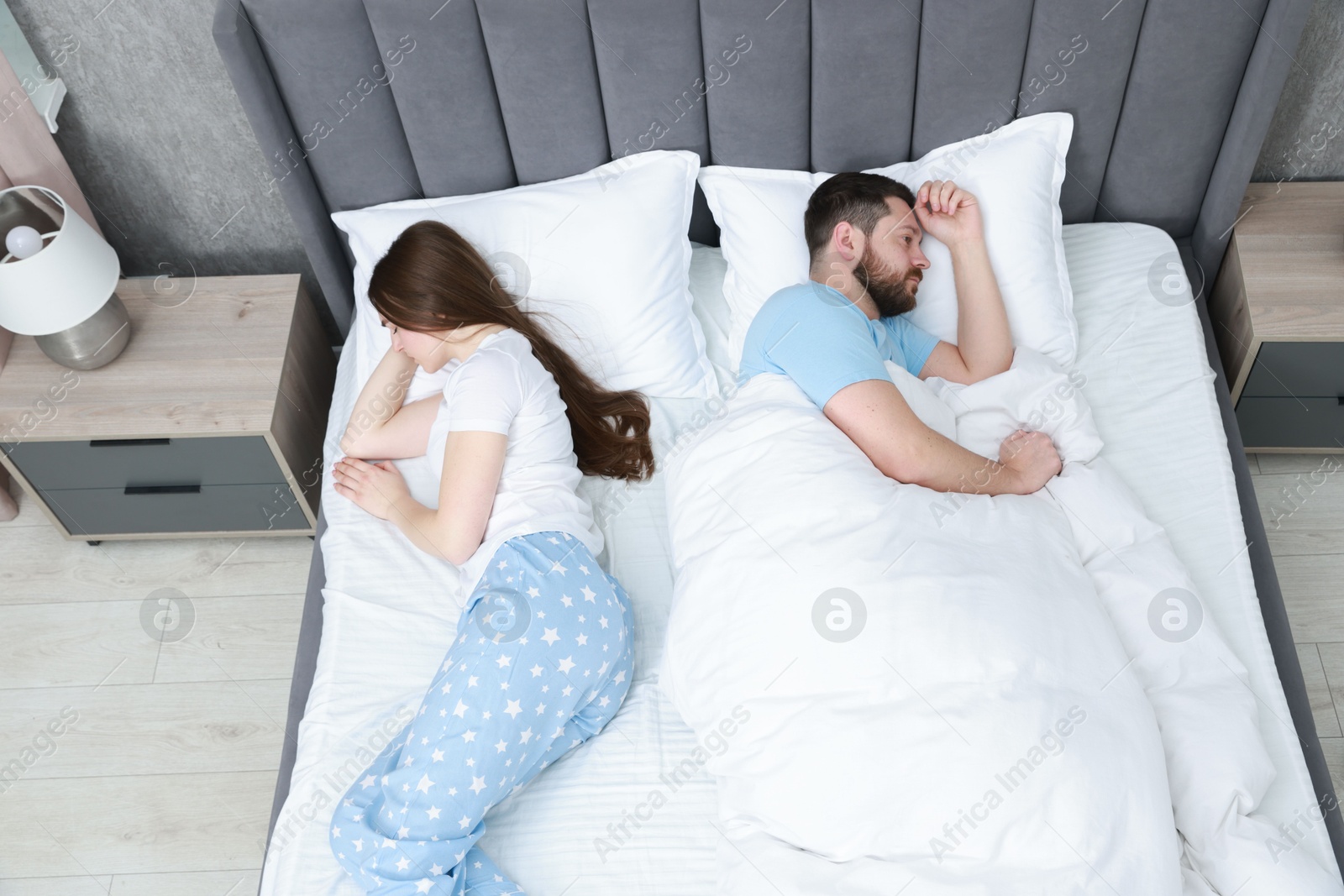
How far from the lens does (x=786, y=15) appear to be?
1769 millimetres

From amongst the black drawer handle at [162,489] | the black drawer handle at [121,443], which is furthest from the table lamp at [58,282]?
the black drawer handle at [162,489]

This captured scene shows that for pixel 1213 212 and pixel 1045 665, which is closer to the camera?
pixel 1045 665

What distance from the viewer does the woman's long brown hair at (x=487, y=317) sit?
66.2 inches

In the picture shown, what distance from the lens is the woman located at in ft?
4.47

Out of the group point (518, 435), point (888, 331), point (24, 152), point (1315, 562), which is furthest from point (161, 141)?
point (1315, 562)

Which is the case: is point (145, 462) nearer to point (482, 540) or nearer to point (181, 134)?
point (181, 134)

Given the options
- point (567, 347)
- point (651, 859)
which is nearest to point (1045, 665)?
point (651, 859)

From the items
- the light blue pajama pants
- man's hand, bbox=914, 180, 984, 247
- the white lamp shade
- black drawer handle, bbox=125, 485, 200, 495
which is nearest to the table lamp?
the white lamp shade

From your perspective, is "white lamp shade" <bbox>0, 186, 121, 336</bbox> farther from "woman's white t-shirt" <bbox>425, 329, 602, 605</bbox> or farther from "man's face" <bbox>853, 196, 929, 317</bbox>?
"man's face" <bbox>853, 196, 929, 317</bbox>

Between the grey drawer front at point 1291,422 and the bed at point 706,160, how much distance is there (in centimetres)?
20

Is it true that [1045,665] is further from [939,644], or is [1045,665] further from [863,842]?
[863,842]

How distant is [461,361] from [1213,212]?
4.86 feet

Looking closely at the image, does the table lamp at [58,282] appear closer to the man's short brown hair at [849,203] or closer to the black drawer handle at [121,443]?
the black drawer handle at [121,443]

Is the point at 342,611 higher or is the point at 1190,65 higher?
the point at 1190,65
